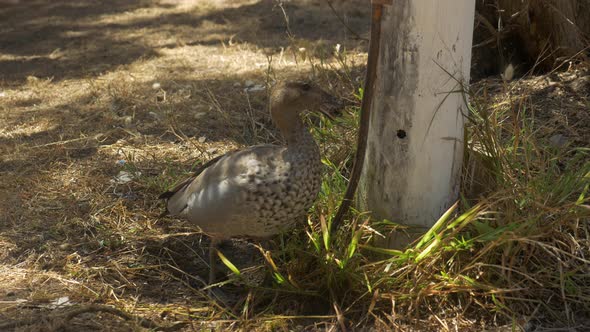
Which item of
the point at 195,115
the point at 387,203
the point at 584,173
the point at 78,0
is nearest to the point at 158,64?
the point at 195,115

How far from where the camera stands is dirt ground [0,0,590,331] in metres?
3.43

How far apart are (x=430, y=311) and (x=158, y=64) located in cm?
392

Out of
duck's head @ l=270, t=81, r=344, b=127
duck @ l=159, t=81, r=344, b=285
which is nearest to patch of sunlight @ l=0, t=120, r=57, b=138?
duck @ l=159, t=81, r=344, b=285

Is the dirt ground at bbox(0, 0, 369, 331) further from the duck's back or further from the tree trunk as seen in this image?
the tree trunk

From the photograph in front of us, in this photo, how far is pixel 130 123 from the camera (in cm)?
506

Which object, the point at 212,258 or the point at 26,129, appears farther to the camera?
the point at 26,129

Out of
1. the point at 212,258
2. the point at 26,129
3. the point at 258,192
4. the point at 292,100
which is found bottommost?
the point at 212,258

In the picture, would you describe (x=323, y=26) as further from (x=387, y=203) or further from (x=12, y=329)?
(x=12, y=329)

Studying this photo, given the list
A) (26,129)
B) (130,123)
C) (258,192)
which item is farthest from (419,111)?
(26,129)

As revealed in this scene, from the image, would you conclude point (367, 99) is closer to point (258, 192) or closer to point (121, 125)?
point (258, 192)

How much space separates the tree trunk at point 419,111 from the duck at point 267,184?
320 mm

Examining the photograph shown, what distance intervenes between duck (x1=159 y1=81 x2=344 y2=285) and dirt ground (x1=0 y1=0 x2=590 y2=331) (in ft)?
1.18

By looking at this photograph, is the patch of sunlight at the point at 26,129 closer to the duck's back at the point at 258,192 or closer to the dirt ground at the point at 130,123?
the dirt ground at the point at 130,123

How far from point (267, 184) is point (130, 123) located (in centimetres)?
219
